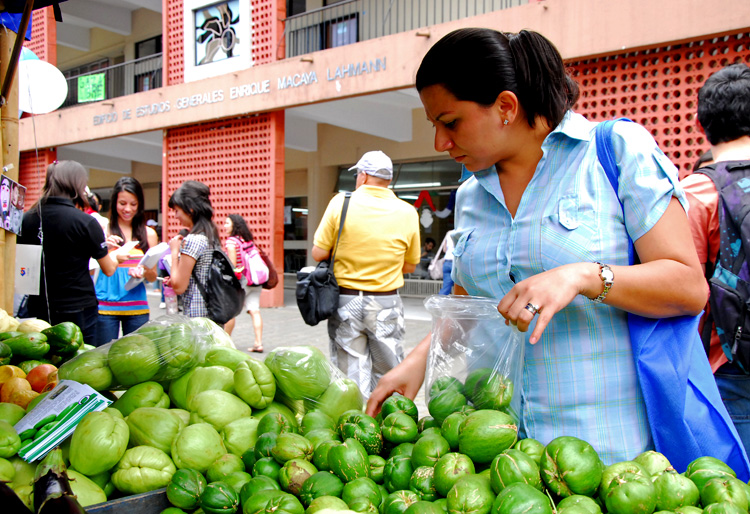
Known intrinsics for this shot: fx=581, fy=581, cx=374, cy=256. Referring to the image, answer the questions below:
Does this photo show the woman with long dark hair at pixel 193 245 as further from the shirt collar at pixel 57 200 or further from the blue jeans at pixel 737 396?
the blue jeans at pixel 737 396

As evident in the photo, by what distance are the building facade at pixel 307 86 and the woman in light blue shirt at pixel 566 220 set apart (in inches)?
231

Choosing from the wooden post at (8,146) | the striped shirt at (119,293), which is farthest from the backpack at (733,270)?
the striped shirt at (119,293)

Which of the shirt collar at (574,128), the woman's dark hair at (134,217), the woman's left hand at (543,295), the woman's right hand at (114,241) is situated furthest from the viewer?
the woman's dark hair at (134,217)

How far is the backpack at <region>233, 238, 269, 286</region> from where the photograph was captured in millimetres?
6234

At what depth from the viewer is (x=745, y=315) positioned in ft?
6.37

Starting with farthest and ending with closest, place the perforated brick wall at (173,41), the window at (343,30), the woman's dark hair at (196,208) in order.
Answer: the perforated brick wall at (173,41) → the window at (343,30) → the woman's dark hair at (196,208)

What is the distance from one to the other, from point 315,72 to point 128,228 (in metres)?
6.40

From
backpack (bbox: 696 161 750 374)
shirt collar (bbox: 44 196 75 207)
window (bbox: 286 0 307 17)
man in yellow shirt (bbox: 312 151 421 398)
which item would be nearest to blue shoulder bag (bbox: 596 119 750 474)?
backpack (bbox: 696 161 750 374)

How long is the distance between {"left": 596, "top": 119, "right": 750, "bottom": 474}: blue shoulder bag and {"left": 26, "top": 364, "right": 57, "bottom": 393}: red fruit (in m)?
2.02

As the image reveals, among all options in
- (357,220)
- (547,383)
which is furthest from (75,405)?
(357,220)

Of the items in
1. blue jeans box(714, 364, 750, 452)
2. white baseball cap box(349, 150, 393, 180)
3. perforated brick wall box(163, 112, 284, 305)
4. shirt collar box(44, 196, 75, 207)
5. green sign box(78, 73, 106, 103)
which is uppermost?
green sign box(78, 73, 106, 103)

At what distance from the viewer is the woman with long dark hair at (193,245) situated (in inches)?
169

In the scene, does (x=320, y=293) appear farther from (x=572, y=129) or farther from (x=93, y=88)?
(x=93, y=88)

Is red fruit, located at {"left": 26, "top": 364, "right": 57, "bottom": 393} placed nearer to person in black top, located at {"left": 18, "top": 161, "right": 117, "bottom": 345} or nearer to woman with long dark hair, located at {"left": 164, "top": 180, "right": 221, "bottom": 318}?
person in black top, located at {"left": 18, "top": 161, "right": 117, "bottom": 345}
